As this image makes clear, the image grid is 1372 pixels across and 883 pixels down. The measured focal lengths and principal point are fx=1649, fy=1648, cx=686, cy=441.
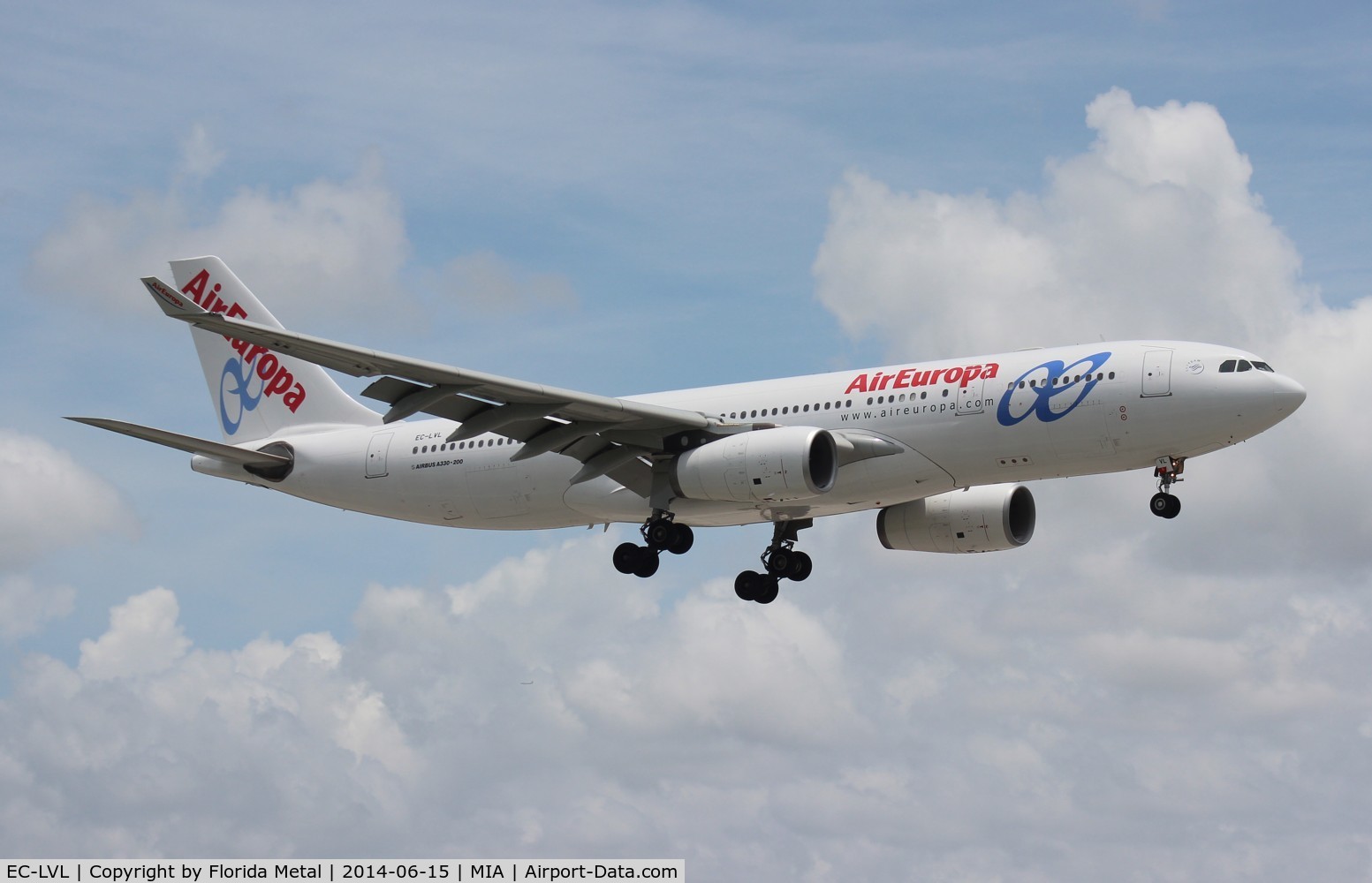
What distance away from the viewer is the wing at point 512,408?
30.8m

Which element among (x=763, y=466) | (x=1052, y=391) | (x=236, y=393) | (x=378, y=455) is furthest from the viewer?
(x=236, y=393)

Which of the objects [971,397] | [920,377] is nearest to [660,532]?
[920,377]

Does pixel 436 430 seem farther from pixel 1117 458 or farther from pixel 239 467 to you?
pixel 1117 458

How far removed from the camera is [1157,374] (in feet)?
110

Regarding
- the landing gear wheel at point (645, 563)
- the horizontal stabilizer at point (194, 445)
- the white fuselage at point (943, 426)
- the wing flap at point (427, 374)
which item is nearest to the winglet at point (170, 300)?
the wing flap at point (427, 374)

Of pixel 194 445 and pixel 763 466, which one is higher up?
pixel 194 445

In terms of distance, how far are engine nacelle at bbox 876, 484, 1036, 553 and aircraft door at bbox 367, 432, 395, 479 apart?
12.8 m

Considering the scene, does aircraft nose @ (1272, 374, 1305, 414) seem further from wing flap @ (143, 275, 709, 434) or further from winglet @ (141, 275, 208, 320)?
winglet @ (141, 275, 208, 320)

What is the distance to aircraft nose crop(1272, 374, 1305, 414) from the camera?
33062 millimetres

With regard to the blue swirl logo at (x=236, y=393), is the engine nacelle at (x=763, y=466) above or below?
below

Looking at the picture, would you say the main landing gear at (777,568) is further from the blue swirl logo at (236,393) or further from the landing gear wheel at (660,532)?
the blue swirl logo at (236,393)

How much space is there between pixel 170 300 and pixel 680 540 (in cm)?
1294

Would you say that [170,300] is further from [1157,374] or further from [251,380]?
[1157,374]

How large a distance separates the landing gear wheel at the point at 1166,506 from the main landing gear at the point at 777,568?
9587 mm
